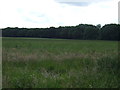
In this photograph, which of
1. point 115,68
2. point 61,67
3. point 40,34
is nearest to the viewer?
point 115,68

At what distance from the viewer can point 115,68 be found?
778 centimetres

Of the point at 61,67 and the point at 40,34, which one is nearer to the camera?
the point at 61,67

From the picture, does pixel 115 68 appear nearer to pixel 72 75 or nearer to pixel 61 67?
pixel 72 75

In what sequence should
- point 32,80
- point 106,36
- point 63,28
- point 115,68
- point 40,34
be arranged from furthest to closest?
point 63,28 → point 40,34 → point 106,36 → point 115,68 → point 32,80

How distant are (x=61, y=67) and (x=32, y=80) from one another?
10.7 ft

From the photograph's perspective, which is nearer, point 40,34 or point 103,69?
point 103,69

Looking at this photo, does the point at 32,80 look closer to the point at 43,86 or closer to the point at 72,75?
the point at 43,86

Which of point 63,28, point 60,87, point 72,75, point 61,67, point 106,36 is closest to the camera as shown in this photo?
point 60,87

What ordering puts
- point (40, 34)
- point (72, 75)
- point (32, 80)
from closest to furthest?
point (32, 80), point (72, 75), point (40, 34)

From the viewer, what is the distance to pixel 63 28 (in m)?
104

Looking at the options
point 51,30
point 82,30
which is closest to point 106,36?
point 82,30

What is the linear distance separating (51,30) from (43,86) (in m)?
91.5

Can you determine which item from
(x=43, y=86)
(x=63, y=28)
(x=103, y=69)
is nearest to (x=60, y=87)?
(x=43, y=86)

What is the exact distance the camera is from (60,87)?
5680mm
